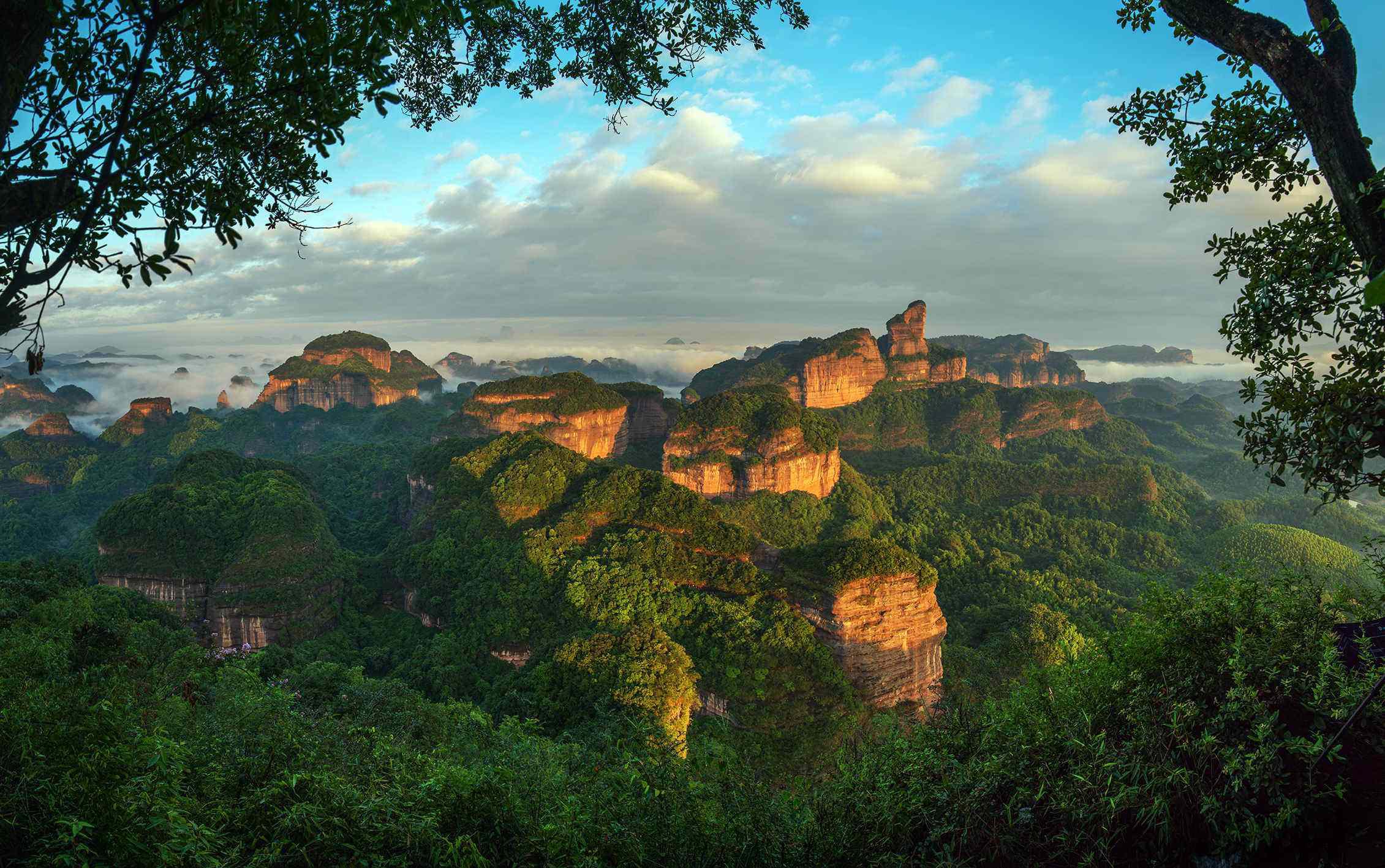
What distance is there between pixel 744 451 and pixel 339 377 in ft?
295

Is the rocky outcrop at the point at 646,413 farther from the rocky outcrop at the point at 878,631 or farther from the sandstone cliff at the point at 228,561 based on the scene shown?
the rocky outcrop at the point at 878,631

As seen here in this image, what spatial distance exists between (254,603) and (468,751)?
96.5ft

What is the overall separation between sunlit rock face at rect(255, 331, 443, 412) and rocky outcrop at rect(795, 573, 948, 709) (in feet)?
358

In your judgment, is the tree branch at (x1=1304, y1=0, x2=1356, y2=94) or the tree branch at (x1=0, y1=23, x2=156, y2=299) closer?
the tree branch at (x1=0, y1=23, x2=156, y2=299)

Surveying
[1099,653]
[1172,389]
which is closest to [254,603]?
[1099,653]

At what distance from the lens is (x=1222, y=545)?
6344cm

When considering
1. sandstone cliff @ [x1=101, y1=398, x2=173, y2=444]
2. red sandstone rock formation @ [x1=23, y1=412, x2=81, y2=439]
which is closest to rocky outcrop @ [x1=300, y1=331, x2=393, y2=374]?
sandstone cliff @ [x1=101, y1=398, x2=173, y2=444]

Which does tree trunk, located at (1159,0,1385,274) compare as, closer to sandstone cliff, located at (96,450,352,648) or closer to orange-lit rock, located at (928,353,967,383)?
sandstone cliff, located at (96,450,352,648)

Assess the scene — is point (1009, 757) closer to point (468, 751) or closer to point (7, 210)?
point (7, 210)

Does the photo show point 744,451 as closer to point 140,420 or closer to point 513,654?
point 513,654

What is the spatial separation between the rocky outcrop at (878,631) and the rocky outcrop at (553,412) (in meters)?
39.7

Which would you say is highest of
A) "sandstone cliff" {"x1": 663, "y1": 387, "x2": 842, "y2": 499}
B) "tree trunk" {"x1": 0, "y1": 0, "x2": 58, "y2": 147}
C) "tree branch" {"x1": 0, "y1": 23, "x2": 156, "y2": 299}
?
"tree trunk" {"x1": 0, "y1": 0, "x2": 58, "y2": 147}

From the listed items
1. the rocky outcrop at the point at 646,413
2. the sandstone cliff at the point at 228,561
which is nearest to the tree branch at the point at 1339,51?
the sandstone cliff at the point at 228,561

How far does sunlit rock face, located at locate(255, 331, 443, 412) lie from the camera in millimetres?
111062
